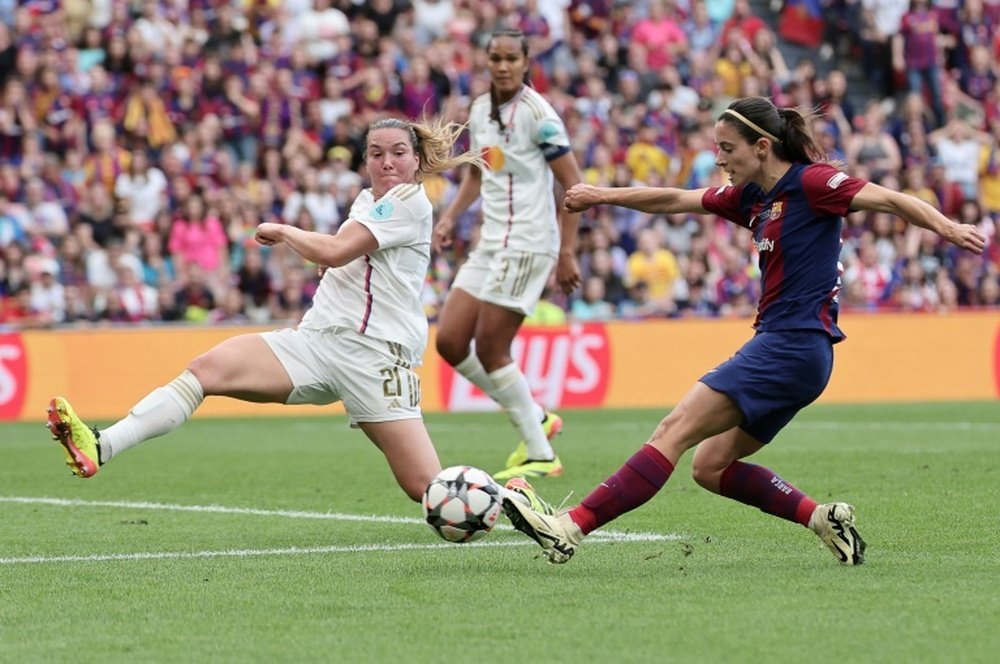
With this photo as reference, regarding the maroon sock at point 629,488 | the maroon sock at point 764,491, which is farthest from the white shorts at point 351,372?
the maroon sock at point 764,491

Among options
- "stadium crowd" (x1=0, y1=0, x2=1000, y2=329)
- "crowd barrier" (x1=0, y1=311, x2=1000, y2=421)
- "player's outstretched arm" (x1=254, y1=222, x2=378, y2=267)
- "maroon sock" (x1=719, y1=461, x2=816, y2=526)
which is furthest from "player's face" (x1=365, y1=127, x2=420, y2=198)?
"stadium crowd" (x1=0, y1=0, x2=1000, y2=329)

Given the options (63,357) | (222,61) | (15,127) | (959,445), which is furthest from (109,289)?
(959,445)

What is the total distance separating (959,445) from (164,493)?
6.13 m

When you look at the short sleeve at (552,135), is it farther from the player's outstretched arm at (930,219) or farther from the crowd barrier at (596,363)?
the crowd barrier at (596,363)

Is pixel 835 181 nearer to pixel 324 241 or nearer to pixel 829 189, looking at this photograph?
pixel 829 189

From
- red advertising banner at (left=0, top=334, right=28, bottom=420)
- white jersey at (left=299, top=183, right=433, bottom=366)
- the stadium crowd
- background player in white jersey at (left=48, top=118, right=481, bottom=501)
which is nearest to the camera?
background player in white jersey at (left=48, top=118, right=481, bottom=501)

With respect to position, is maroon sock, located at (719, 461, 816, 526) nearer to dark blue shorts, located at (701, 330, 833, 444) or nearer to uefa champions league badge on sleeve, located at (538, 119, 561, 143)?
A: dark blue shorts, located at (701, 330, 833, 444)

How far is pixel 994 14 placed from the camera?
91.9 feet

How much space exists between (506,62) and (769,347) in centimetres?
456

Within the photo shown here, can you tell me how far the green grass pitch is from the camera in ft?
18.3

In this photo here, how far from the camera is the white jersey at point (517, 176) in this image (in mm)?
11469

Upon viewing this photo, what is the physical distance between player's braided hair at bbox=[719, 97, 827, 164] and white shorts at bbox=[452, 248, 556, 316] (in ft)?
14.0

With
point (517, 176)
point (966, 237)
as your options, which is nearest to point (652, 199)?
point (966, 237)

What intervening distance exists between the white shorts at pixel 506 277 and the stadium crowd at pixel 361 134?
27.6 ft
